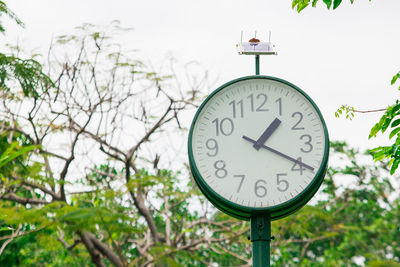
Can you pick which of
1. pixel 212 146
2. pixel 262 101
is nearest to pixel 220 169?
pixel 212 146

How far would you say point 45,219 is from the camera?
22.9ft

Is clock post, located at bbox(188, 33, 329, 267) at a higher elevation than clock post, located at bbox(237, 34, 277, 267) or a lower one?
higher

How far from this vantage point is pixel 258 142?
2.73 meters

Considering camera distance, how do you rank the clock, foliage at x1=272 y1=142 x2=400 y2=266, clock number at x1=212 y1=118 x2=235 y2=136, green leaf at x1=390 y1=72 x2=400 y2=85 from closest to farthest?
the clock
clock number at x1=212 y1=118 x2=235 y2=136
green leaf at x1=390 y1=72 x2=400 y2=85
foliage at x1=272 y1=142 x2=400 y2=266

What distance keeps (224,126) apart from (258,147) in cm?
17

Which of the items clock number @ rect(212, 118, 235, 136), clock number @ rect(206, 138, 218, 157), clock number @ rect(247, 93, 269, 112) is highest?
clock number @ rect(247, 93, 269, 112)

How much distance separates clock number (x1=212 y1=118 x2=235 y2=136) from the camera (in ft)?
9.07

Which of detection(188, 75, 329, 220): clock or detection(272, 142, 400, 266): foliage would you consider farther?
detection(272, 142, 400, 266): foliage

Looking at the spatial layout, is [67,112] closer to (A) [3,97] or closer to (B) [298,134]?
(A) [3,97]

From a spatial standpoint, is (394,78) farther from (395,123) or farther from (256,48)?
(256,48)

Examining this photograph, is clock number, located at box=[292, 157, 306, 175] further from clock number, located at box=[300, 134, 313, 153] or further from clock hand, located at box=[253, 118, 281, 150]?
clock hand, located at box=[253, 118, 281, 150]

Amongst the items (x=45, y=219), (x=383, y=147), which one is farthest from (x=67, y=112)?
(x=383, y=147)

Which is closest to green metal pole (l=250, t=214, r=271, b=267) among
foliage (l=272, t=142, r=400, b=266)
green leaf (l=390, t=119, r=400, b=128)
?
green leaf (l=390, t=119, r=400, b=128)

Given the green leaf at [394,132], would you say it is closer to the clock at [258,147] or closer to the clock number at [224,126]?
the clock at [258,147]
